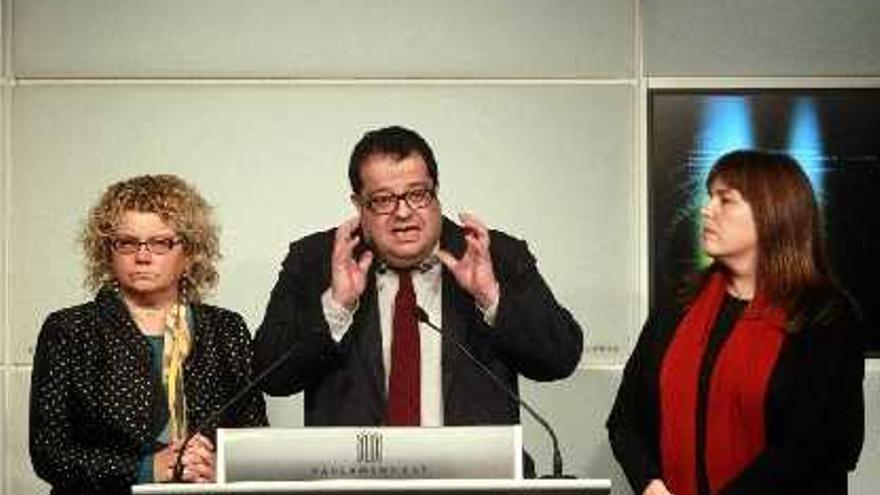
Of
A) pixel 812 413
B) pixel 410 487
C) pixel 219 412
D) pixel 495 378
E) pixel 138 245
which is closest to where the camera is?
pixel 410 487

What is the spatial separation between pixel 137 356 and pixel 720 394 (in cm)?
134

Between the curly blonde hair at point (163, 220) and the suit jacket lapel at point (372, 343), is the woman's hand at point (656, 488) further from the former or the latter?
the curly blonde hair at point (163, 220)

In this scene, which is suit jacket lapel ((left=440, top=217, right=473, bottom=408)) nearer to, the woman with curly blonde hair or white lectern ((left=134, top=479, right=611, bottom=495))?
the woman with curly blonde hair

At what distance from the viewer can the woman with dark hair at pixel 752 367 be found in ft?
9.01

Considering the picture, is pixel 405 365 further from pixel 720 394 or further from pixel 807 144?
pixel 807 144

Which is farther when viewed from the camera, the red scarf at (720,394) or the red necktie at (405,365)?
the red necktie at (405,365)

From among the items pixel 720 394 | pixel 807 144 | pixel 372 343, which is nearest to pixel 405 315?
pixel 372 343

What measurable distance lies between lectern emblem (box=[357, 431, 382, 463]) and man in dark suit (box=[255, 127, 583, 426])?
0.85m

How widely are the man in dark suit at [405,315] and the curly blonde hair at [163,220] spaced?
0.67 ft

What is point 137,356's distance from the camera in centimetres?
287

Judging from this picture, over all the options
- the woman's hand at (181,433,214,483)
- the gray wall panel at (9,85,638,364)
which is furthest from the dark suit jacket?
the gray wall panel at (9,85,638,364)

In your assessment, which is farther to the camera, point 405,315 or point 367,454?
point 405,315

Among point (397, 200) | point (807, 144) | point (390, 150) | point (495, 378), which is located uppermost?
point (807, 144)

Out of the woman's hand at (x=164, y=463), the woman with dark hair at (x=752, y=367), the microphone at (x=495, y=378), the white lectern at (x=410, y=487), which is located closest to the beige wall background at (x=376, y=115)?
the woman with dark hair at (x=752, y=367)
